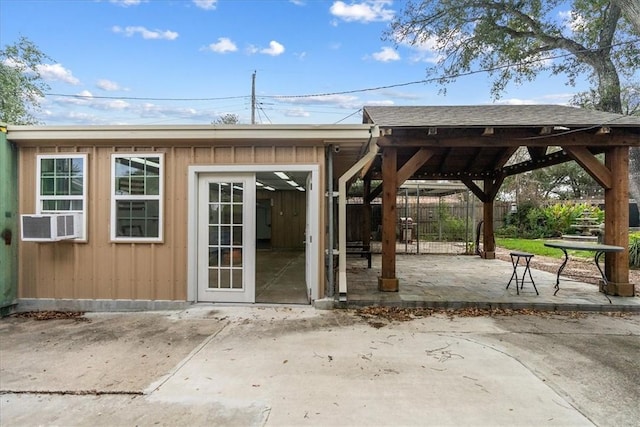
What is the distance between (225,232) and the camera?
513 cm

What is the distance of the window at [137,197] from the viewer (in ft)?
16.3

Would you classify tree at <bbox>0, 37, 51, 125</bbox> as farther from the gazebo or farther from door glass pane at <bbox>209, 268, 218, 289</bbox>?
the gazebo

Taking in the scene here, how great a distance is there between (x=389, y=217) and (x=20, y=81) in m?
13.5

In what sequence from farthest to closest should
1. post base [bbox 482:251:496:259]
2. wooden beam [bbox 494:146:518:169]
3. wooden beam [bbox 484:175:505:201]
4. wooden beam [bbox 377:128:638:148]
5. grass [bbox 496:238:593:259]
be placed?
grass [bbox 496:238:593:259] → post base [bbox 482:251:496:259] → wooden beam [bbox 484:175:505:201] → wooden beam [bbox 494:146:518:169] → wooden beam [bbox 377:128:638:148]

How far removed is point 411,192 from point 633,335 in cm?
1030

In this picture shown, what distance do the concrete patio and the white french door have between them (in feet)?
5.14

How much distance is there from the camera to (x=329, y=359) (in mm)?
3262

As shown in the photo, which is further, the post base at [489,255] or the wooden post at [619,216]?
the post base at [489,255]

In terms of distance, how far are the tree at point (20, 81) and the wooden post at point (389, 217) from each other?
12.7 metres

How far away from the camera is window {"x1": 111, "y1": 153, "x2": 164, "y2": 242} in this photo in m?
4.97

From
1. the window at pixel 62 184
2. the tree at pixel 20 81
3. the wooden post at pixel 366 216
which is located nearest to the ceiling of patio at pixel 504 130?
the wooden post at pixel 366 216

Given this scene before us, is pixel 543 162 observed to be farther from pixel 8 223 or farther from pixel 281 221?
pixel 8 223

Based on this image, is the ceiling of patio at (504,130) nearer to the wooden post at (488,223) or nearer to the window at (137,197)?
the window at (137,197)

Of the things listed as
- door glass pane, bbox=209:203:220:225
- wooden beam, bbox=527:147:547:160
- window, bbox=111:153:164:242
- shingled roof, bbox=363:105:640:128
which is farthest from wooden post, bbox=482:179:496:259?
window, bbox=111:153:164:242
